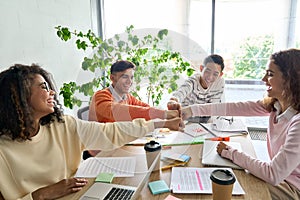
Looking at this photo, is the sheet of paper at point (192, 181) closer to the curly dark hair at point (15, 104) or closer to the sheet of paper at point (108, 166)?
the sheet of paper at point (108, 166)

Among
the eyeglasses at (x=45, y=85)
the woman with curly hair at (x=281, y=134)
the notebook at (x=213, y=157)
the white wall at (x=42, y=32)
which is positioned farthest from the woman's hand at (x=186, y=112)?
the white wall at (x=42, y=32)

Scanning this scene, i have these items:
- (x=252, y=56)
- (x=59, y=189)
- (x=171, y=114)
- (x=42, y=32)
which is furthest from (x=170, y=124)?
(x=252, y=56)

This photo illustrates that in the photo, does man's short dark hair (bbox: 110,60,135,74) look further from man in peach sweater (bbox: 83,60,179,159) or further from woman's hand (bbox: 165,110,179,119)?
woman's hand (bbox: 165,110,179,119)

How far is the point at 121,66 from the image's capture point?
1228 mm

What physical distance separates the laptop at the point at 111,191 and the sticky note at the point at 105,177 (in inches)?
0.8

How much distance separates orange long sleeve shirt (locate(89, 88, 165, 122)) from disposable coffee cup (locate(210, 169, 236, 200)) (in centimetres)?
50

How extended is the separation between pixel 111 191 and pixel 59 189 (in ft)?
0.66

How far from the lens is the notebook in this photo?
1.13 meters

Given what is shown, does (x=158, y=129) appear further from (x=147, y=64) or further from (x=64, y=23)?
(x=64, y=23)

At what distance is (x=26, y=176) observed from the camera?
1.02 m

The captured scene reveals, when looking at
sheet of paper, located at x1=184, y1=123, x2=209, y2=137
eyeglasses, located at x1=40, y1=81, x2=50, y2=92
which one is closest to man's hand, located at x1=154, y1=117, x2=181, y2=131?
sheet of paper, located at x1=184, y1=123, x2=209, y2=137

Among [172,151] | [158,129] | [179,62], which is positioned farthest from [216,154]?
[179,62]

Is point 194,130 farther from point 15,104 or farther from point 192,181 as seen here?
point 15,104

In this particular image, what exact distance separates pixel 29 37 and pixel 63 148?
1.17 m
